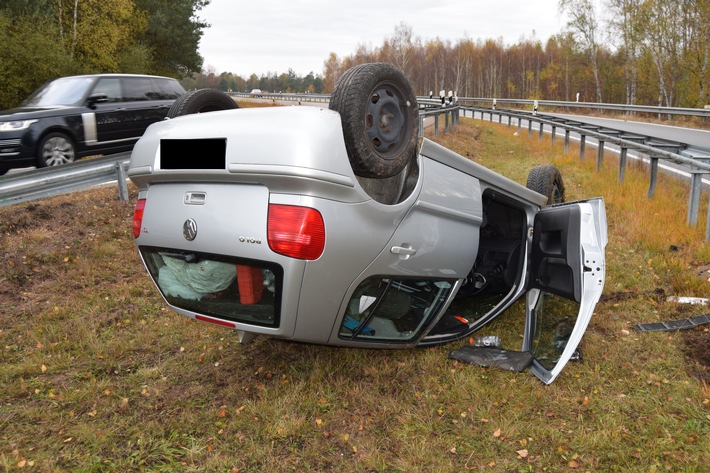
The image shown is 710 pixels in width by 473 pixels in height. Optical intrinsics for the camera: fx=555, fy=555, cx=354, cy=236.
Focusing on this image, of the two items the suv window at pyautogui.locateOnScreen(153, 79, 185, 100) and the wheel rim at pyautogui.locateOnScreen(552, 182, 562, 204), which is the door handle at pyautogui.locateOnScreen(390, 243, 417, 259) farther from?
the suv window at pyautogui.locateOnScreen(153, 79, 185, 100)

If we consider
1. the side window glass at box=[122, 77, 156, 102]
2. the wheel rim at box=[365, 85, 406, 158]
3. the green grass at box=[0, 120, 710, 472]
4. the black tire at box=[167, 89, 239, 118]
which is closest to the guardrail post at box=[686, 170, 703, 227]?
the green grass at box=[0, 120, 710, 472]

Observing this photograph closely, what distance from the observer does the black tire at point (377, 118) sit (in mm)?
2801

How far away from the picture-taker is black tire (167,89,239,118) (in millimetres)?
3605

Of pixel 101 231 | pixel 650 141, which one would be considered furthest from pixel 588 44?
pixel 101 231

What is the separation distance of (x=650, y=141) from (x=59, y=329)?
9.39 metres

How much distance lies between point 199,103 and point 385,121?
55.1 inches

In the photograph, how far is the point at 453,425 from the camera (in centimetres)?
317

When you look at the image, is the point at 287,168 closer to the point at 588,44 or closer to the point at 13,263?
the point at 13,263

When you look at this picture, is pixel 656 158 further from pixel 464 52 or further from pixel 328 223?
pixel 464 52

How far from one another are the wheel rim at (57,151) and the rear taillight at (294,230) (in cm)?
697

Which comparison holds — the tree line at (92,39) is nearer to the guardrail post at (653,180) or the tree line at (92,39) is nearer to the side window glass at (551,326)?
the guardrail post at (653,180)

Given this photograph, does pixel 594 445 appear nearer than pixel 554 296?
Yes

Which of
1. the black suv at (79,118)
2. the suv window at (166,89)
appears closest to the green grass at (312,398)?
the black suv at (79,118)

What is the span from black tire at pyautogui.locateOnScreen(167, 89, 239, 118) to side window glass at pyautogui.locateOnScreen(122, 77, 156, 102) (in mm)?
6626
